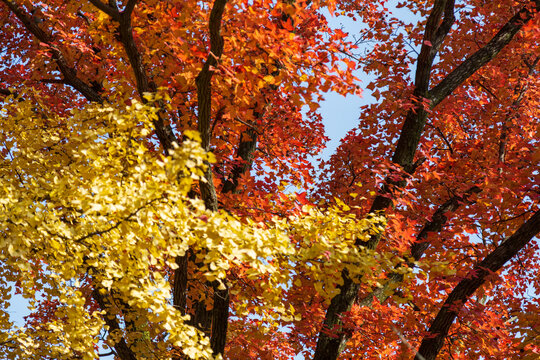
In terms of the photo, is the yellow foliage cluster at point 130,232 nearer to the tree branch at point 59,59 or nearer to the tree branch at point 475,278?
the tree branch at point 59,59

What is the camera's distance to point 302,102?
14.7ft

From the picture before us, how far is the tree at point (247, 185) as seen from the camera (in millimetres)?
3992

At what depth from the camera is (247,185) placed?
679 centimetres

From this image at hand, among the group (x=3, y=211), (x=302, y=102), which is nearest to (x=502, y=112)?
(x=302, y=102)

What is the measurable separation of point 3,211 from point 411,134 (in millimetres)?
5494

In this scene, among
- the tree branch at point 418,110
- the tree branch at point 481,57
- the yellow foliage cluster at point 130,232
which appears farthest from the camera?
the tree branch at point 481,57

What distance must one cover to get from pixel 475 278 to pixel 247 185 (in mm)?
3590

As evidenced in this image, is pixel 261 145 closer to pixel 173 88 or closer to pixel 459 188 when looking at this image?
pixel 173 88

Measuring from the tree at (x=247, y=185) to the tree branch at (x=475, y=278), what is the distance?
32 mm

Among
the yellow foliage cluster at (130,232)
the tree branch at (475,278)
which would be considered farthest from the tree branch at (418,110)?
the yellow foliage cluster at (130,232)

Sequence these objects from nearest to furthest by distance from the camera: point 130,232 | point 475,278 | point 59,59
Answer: point 130,232, point 475,278, point 59,59

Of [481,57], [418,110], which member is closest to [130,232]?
[418,110]

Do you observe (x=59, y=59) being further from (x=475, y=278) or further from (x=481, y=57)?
(x=475, y=278)

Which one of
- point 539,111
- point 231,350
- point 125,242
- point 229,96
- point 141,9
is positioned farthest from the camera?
point 539,111
